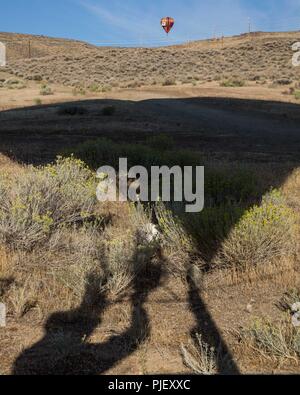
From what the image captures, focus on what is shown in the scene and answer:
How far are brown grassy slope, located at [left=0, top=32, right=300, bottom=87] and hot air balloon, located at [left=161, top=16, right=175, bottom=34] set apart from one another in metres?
7.06

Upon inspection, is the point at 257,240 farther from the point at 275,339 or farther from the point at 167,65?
the point at 167,65

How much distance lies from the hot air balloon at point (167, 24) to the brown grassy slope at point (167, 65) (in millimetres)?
7057

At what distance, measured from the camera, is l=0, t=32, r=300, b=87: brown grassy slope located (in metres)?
44.0

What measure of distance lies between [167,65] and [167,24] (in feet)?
58.0

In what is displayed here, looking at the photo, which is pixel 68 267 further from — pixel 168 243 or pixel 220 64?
pixel 220 64

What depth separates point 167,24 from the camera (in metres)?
68.8

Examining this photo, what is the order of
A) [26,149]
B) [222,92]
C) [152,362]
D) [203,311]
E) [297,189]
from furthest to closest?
[222,92], [26,149], [297,189], [203,311], [152,362]

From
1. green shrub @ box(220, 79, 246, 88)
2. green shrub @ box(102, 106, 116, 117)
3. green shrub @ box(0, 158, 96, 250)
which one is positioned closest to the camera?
green shrub @ box(0, 158, 96, 250)

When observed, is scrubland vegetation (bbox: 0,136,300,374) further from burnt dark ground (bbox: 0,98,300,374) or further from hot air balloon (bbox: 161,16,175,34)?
hot air balloon (bbox: 161,16,175,34)

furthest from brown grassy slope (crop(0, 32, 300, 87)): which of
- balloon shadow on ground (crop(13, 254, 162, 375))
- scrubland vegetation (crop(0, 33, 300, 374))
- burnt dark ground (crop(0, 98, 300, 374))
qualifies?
balloon shadow on ground (crop(13, 254, 162, 375))

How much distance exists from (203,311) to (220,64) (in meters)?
50.8

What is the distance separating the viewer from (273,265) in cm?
549
